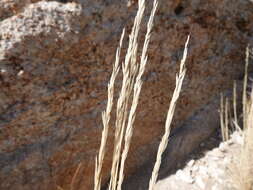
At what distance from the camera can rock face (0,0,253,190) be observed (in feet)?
4.39

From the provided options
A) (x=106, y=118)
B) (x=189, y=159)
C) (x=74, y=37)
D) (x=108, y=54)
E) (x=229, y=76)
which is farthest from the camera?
(x=229, y=76)

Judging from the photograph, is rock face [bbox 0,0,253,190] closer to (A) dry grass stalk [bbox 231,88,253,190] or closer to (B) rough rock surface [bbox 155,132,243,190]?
(B) rough rock surface [bbox 155,132,243,190]

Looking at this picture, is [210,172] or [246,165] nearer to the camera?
[246,165]

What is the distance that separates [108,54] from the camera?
5.03 feet

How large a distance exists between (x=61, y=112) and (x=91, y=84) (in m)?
0.20

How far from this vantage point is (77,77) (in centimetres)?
147

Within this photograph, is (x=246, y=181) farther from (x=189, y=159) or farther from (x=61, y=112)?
(x=61, y=112)

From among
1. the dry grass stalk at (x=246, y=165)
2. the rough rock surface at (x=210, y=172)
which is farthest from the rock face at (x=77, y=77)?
the dry grass stalk at (x=246, y=165)

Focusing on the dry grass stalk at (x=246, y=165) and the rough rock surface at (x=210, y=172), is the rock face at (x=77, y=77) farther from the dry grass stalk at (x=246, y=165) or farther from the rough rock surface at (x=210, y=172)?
the dry grass stalk at (x=246, y=165)

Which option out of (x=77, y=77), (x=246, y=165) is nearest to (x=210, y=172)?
(x=246, y=165)

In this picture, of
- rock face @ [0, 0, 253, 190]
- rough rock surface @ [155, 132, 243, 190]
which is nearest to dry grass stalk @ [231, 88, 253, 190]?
rough rock surface @ [155, 132, 243, 190]

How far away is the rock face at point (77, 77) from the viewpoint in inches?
52.7

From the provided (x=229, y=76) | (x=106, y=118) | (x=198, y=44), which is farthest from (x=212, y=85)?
(x=106, y=118)

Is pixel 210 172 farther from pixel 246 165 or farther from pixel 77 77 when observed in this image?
pixel 77 77
